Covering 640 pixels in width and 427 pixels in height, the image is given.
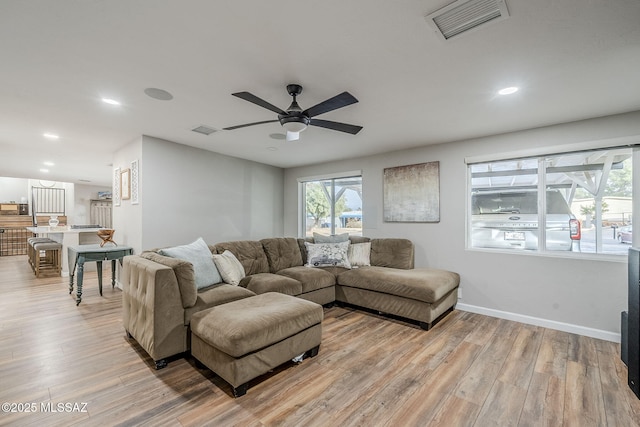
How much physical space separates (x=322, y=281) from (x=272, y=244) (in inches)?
37.4

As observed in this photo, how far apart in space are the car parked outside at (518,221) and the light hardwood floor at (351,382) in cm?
105

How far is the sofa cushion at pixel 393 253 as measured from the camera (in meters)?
4.04

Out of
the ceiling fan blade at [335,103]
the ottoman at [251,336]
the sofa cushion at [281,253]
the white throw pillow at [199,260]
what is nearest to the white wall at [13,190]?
the sofa cushion at [281,253]

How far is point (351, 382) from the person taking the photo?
209 centimetres

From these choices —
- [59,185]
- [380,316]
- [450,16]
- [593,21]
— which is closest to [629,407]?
[380,316]

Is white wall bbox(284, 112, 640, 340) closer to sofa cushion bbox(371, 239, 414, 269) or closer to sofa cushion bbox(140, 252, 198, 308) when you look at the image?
sofa cushion bbox(371, 239, 414, 269)

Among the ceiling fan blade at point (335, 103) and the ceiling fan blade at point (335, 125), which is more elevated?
the ceiling fan blade at point (335, 103)

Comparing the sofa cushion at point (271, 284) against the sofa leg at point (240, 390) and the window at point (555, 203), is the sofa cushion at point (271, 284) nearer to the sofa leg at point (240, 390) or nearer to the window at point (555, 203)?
the sofa leg at point (240, 390)

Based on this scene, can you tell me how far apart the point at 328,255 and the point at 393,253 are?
3.18ft

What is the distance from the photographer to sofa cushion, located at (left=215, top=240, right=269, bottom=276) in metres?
3.61

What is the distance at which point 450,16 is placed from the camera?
1.55m

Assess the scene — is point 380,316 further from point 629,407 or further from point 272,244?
point 629,407

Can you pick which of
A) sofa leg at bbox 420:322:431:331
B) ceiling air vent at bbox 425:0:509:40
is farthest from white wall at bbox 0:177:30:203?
ceiling air vent at bbox 425:0:509:40

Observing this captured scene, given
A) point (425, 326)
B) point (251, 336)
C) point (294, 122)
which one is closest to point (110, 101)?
point (294, 122)
